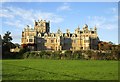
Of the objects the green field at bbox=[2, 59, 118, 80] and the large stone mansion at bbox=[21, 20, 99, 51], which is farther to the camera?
the large stone mansion at bbox=[21, 20, 99, 51]

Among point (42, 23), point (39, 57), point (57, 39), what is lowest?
point (39, 57)

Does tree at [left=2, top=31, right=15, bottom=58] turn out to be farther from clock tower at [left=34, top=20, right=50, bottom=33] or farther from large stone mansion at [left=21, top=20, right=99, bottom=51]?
clock tower at [left=34, top=20, right=50, bottom=33]

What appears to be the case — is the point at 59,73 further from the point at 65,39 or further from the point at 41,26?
the point at 41,26

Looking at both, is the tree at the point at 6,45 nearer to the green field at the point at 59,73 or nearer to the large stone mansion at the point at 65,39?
the large stone mansion at the point at 65,39

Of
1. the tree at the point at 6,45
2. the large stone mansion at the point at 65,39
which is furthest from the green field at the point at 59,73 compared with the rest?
the large stone mansion at the point at 65,39

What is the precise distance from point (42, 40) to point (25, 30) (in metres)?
6.89

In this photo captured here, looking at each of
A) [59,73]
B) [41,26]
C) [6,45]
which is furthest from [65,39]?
[59,73]

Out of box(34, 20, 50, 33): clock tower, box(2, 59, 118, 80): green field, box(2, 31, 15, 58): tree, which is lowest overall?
box(2, 59, 118, 80): green field

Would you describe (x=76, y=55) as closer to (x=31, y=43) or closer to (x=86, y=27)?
(x=31, y=43)

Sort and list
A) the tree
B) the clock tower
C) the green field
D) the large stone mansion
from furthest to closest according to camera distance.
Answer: the clock tower, the large stone mansion, the tree, the green field

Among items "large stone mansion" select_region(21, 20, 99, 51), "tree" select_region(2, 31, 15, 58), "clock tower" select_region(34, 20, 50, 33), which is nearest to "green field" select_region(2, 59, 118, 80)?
"tree" select_region(2, 31, 15, 58)

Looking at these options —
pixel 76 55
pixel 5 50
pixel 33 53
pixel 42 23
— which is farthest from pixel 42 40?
pixel 76 55

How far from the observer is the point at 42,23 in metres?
109

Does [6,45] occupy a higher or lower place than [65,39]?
lower
